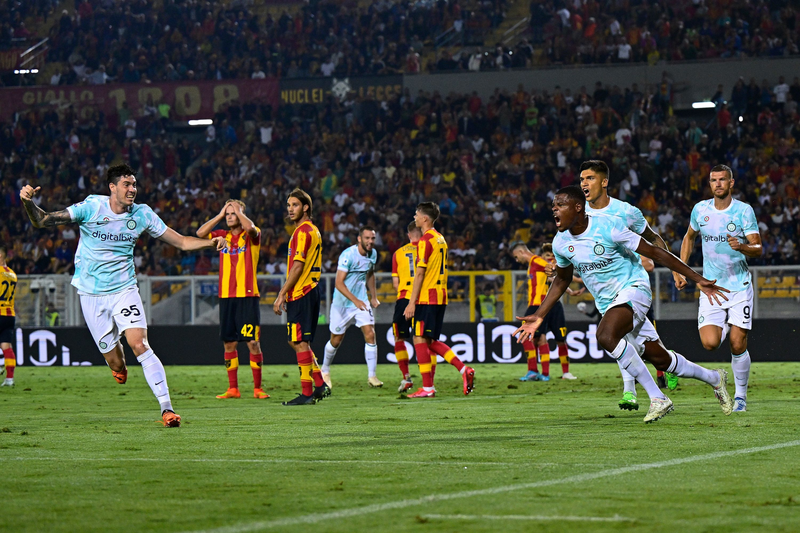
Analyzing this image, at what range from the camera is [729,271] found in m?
10.7

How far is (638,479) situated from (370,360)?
10.8 m

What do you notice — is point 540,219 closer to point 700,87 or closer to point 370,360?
point 700,87

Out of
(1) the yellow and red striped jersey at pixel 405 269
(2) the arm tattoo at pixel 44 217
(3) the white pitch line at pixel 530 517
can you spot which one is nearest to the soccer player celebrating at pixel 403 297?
(1) the yellow and red striped jersey at pixel 405 269

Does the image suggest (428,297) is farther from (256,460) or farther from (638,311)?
(256,460)

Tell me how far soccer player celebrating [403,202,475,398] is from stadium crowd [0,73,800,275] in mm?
14503

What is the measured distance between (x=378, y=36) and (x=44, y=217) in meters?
29.1

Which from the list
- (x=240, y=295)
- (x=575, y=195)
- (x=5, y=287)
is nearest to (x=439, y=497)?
(x=575, y=195)

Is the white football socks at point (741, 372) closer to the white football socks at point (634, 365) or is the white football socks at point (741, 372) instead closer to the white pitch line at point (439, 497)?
the white football socks at point (634, 365)

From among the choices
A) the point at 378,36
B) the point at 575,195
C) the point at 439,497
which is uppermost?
the point at 378,36

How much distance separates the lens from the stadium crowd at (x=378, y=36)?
3341 centimetres

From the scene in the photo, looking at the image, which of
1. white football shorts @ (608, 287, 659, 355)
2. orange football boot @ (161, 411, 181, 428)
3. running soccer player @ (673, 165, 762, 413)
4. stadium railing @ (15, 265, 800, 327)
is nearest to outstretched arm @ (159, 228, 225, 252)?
orange football boot @ (161, 411, 181, 428)

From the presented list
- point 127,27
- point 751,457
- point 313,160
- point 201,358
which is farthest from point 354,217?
point 751,457

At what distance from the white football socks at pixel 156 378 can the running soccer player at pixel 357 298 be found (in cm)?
648

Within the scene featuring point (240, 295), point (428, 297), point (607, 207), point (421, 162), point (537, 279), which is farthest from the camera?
point (421, 162)
